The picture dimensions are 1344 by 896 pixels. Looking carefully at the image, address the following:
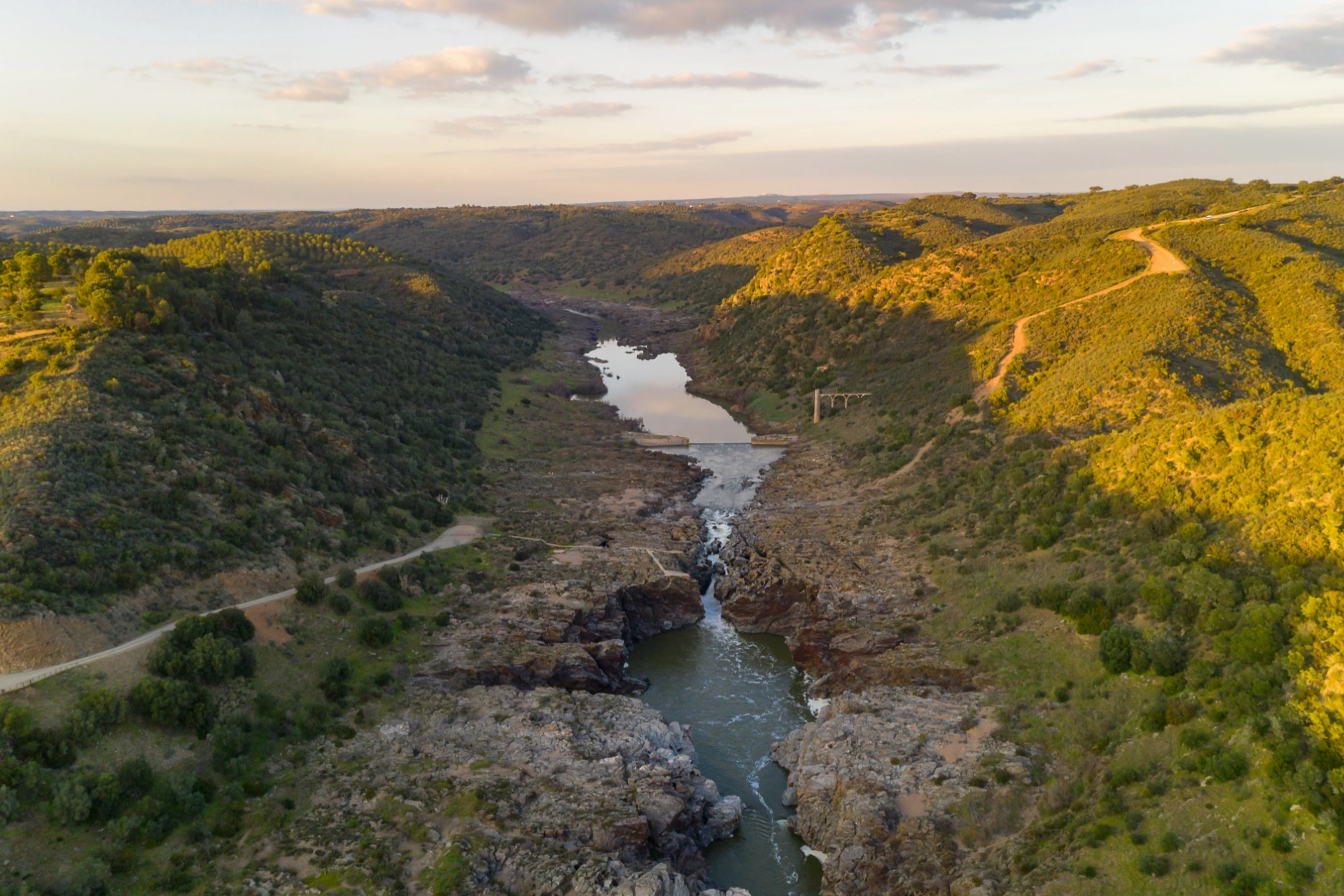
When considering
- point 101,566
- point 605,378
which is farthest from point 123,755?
point 605,378

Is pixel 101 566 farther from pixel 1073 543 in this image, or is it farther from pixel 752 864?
pixel 1073 543

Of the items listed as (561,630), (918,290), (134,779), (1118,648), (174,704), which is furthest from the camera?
(918,290)

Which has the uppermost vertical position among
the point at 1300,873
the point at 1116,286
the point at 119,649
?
the point at 1116,286

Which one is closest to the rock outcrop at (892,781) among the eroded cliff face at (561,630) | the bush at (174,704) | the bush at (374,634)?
the eroded cliff face at (561,630)

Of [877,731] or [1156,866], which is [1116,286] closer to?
[877,731]

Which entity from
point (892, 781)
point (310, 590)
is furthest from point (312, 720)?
point (892, 781)

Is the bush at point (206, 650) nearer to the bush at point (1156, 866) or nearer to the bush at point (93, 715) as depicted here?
the bush at point (93, 715)
